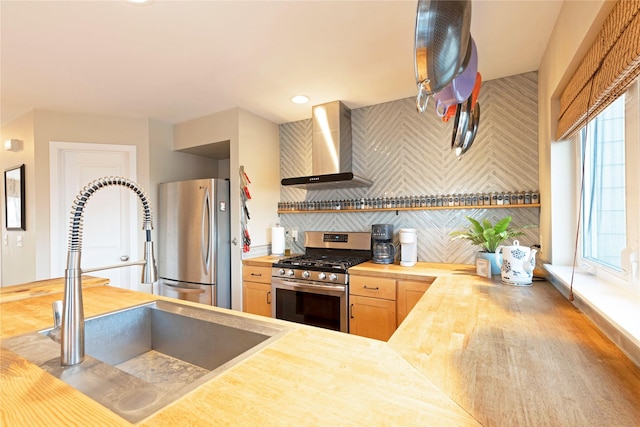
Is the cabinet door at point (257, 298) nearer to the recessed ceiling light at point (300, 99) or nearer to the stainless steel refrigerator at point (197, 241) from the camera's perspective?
the stainless steel refrigerator at point (197, 241)

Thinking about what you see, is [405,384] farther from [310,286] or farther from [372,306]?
[310,286]

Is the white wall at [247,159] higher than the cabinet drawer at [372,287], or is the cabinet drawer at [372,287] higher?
the white wall at [247,159]

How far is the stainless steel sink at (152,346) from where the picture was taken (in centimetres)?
71

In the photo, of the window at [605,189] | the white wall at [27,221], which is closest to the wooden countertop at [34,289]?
the white wall at [27,221]

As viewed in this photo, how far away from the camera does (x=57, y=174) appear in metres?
2.82

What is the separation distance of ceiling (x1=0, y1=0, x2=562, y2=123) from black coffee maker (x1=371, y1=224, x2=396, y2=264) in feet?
3.99

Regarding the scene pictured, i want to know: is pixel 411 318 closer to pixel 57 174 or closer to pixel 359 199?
pixel 359 199

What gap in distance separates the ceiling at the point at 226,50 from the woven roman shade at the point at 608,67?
0.54 metres

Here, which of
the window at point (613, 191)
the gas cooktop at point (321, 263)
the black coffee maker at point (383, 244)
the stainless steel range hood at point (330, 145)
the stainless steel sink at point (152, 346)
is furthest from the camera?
the stainless steel range hood at point (330, 145)

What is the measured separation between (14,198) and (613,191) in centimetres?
484

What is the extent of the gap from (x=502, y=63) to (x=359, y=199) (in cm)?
156

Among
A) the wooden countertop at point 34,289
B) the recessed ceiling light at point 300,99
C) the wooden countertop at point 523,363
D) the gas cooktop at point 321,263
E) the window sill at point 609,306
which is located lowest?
the gas cooktop at point 321,263

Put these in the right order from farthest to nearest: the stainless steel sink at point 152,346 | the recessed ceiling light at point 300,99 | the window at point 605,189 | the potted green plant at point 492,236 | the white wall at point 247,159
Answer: the white wall at point 247,159 < the recessed ceiling light at point 300,99 < the potted green plant at point 492,236 < the window at point 605,189 < the stainless steel sink at point 152,346

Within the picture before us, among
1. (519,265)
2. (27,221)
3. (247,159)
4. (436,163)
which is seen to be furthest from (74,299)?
(27,221)
